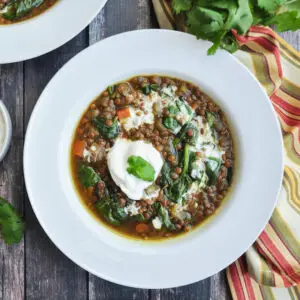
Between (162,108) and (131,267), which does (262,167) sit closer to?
(162,108)

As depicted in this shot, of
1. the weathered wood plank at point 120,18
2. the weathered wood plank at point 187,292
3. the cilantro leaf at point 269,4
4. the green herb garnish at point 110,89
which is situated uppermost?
the cilantro leaf at point 269,4

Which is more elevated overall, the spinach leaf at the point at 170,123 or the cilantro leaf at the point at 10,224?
the spinach leaf at the point at 170,123

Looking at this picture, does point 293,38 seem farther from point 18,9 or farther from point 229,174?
point 18,9

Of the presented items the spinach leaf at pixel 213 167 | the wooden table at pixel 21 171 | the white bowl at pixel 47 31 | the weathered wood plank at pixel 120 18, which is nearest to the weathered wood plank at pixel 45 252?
the wooden table at pixel 21 171

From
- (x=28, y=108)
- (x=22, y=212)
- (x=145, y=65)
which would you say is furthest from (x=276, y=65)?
(x=22, y=212)

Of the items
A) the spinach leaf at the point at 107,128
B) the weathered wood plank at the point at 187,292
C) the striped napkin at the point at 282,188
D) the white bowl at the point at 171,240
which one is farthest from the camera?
the weathered wood plank at the point at 187,292

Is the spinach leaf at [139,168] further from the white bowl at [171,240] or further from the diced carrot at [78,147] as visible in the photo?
the white bowl at [171,240]

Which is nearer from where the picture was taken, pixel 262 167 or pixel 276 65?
pixel 262 167
